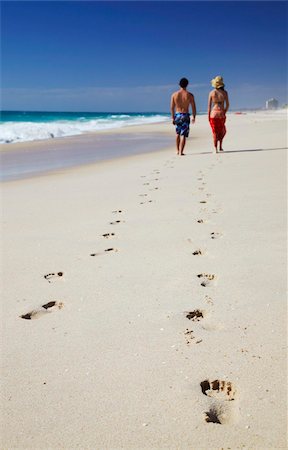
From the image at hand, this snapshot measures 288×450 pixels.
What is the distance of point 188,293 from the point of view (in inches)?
95.0

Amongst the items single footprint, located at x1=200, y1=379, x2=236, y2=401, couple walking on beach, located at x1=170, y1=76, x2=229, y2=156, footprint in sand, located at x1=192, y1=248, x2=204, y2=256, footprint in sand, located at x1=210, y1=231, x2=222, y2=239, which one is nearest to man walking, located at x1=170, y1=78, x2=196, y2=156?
couple walking on beach, located at x1=170, y1=76, x2=229, y2=156

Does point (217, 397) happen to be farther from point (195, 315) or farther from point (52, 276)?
point (52, 276)

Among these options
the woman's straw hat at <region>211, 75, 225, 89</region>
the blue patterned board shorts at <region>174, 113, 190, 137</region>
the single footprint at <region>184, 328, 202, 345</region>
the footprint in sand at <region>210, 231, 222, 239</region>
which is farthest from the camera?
the blue patterned board shorts at <region>174, 113, 190, 137</region>

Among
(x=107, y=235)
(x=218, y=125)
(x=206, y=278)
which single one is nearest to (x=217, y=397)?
(x=206, y=278)

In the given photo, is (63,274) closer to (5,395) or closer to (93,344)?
(93,344)

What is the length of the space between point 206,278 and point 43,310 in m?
1.02

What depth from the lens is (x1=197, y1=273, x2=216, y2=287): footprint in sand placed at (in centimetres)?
253

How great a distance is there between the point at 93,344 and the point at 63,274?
3.02 feet

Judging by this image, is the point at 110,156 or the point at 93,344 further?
the point at 110,156

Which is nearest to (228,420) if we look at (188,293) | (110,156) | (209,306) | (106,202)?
(209,306)

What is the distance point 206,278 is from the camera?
2.61m

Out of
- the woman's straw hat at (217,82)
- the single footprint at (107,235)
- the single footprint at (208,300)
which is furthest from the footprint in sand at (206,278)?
the woman's straw hat at (217,82)

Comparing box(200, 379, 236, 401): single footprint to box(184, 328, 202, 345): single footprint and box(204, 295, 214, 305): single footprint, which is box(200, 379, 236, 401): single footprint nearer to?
box(184, 328, 202, 345): single footprint

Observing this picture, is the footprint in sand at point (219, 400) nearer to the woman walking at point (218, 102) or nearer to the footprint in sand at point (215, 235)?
the footprint in sand at point (215, 235)
